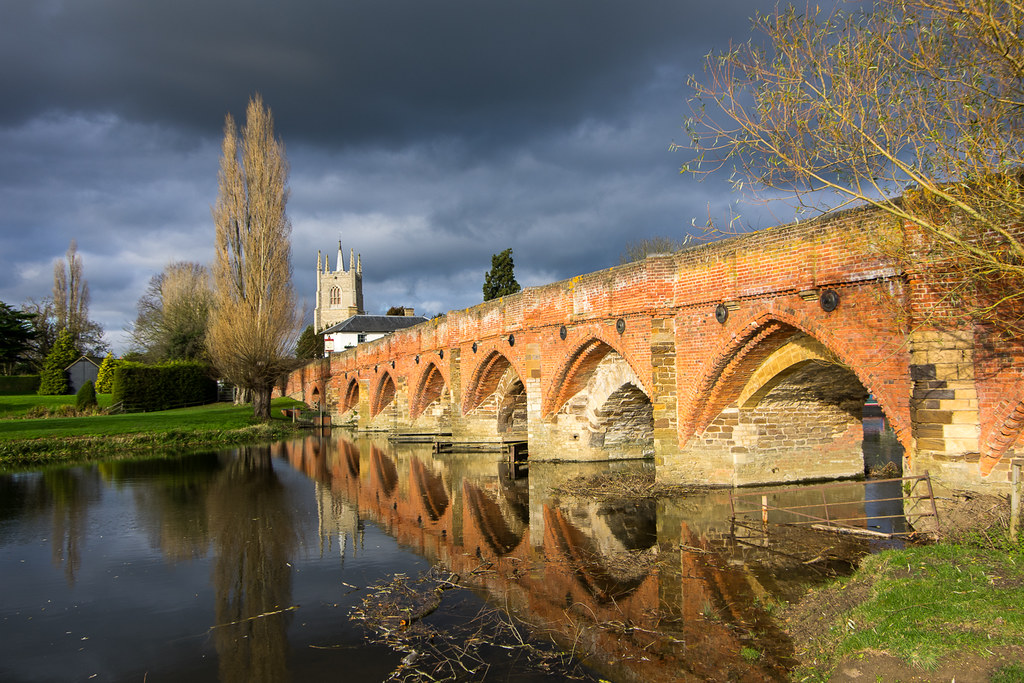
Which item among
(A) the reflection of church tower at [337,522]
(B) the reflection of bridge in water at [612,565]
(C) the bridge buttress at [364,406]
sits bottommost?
(A) the reflection of church tower at [337,522]

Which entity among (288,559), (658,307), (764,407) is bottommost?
(288,559)

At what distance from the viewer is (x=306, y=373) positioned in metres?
51.1

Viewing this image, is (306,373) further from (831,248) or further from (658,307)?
(831,248)

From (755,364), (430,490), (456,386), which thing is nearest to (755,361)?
(755,364)

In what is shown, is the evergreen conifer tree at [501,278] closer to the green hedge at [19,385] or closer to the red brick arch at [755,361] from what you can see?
the red brick arch at [755,361]

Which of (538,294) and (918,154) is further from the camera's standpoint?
(538,294)

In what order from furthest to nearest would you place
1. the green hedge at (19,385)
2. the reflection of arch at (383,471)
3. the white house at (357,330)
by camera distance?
the white house at (357,330) → the green hedge at (19,385) → the reflection of arch at (383,471)

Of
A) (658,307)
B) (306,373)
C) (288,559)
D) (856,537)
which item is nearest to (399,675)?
(288,559)

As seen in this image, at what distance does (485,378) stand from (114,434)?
17283 mm

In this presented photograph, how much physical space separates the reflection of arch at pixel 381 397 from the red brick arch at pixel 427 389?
5.23 meters

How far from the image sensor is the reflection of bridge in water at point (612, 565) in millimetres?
5887

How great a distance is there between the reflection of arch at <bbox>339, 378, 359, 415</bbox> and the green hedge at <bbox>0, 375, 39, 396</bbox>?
25.1 meters

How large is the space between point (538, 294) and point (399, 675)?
12.4m

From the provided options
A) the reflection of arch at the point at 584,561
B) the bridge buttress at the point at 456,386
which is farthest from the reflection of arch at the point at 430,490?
the bridge buttress at the point at 456,386
